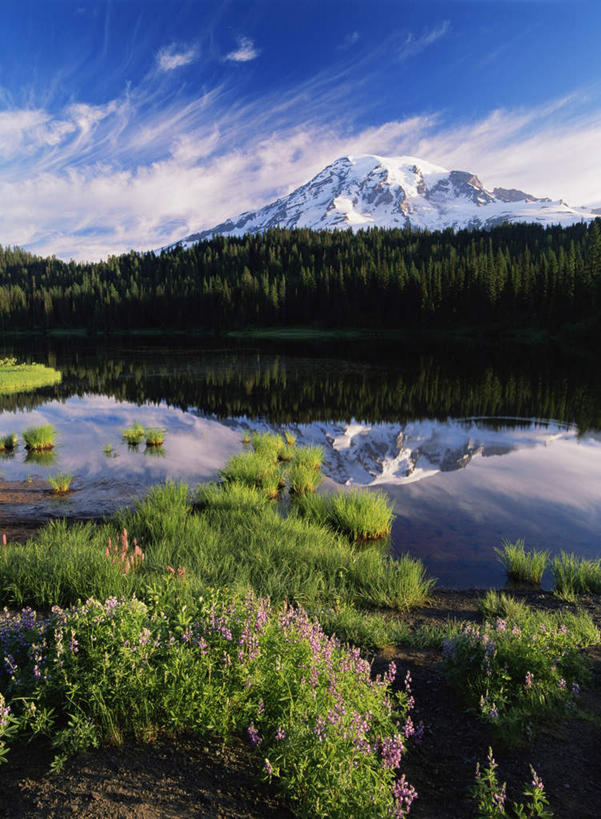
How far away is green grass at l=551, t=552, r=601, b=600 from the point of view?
994 cm

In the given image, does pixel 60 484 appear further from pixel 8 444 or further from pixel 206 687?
pixel 206 687

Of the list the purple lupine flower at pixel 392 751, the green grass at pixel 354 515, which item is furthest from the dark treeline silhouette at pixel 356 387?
the purple lupine flower at pixel 392 751

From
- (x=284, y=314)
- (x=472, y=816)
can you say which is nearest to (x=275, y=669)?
(x=472, y=816)

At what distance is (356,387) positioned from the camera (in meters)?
42.1

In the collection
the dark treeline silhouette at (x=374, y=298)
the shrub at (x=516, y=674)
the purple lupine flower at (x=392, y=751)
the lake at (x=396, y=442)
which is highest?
the dark treeline silhouette at (x=374, y=298)

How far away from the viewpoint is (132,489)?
17391 mm

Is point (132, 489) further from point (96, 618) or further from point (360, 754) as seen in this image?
point (360, 754)

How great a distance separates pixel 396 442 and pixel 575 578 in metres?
14.6

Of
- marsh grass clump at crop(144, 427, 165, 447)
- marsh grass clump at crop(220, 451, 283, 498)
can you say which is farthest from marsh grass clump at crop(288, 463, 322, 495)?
marsh grass clump at crop(144, 427, 165, 447)

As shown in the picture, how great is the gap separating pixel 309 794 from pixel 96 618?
8.22ft

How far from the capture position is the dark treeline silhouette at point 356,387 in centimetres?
3238

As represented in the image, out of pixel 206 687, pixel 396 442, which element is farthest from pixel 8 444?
pixel 206 687

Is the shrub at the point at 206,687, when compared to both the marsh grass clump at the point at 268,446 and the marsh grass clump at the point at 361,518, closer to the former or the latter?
the marsh grass clump at the point at 361,518

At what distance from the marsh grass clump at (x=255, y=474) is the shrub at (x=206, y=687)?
434 inches
